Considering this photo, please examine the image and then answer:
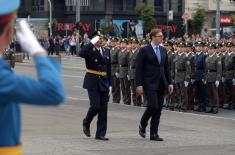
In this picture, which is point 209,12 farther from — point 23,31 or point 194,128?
point 23,31

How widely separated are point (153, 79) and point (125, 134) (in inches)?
51.2

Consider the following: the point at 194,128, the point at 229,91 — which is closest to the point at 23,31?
the point at 194,128

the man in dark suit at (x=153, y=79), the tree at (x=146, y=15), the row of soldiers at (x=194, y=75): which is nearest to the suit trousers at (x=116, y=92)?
the row of soldiers at (x=194, y=75)

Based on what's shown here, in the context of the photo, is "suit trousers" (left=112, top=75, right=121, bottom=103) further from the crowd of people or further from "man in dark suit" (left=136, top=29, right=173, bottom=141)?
"man in dark suit" (left=136, top=29, right=173, bottom=141)

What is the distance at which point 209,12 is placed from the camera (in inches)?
3209

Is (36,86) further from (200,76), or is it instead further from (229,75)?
(229,75)

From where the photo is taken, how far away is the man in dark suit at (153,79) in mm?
12641

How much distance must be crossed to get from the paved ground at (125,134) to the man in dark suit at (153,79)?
0.39 meters

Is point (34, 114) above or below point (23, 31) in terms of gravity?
below

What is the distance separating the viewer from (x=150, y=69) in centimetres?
1295

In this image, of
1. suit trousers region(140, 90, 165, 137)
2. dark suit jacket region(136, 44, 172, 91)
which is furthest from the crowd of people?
suit trousers region(140, 90, 165, 137)

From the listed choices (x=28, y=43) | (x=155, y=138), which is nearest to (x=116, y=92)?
(x=155, y=138)

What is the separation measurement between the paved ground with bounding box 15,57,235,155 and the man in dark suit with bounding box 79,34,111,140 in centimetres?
33

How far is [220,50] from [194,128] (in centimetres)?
611
